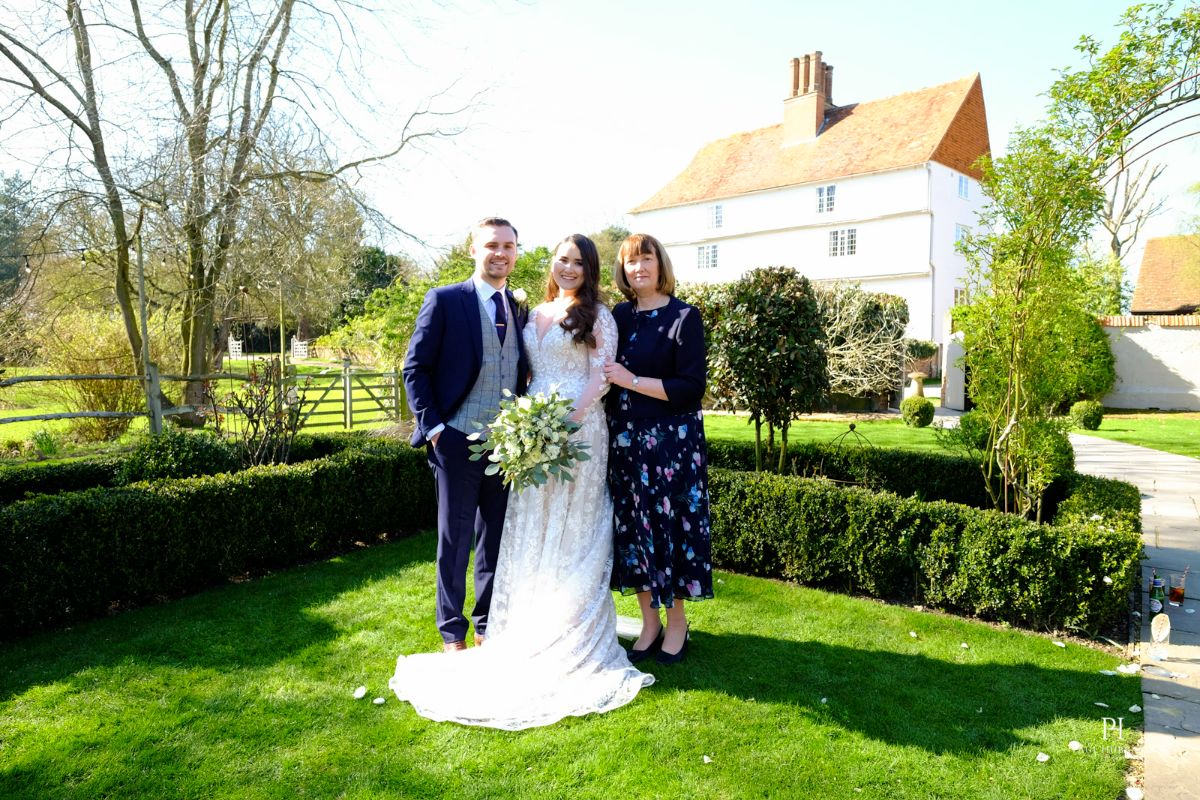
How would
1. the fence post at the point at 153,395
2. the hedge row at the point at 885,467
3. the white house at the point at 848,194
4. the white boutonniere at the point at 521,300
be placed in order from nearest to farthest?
the white boutonniere at the point at 521,300
the hedge row at the point at 885,467
the fence post at the point at 153,395
the white house at the point at 848,194

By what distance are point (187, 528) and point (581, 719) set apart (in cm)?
315

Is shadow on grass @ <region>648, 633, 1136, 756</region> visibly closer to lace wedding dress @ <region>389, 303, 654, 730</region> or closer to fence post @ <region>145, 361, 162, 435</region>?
lace wedding dress @ <region>389, 303, 654, 730</region>

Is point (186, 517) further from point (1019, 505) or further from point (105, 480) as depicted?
point (1019, 505)

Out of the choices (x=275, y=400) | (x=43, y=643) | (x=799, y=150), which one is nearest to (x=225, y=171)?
(x=275, y=400)

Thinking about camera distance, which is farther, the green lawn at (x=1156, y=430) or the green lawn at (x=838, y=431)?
the green lawn at (x=1156, y=430)

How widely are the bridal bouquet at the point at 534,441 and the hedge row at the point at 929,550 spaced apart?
230 cm

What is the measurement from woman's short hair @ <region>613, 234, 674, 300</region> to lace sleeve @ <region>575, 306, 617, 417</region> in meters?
0.23

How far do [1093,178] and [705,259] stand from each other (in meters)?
28.2

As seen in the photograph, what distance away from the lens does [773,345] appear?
19.3 feet

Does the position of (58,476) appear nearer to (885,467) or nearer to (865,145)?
(885,467)

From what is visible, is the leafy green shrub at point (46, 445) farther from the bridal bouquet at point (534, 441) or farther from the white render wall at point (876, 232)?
the white render wall at point (876, 232)

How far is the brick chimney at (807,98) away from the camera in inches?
1149

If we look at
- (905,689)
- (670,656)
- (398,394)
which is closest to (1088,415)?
(398,394)

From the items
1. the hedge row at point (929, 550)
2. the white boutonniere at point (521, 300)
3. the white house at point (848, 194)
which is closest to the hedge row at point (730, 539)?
the hedge row at point (929, 550)
